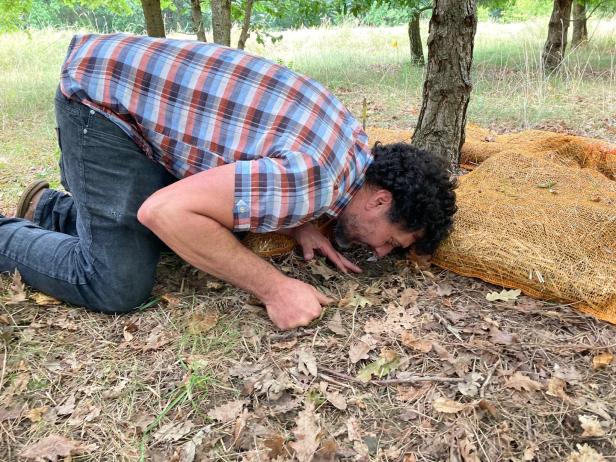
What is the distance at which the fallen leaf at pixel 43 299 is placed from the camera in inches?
102

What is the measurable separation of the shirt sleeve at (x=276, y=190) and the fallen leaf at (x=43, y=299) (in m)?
1.22

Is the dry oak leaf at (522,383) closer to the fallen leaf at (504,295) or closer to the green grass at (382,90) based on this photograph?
the fallen leaf at (504,295)

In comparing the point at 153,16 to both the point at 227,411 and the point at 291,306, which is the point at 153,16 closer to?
the point at 291,306

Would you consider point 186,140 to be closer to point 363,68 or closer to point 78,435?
point 78,435

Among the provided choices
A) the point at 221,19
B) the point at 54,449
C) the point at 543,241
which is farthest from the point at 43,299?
the point at 221,19

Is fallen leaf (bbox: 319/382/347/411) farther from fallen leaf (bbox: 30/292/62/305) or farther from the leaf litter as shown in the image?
fallen leaf (bbox: 30/292/62/305)

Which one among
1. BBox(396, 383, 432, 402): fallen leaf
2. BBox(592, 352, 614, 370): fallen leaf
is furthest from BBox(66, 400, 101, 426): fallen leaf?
BBox(592, 352, 614, 370): fallen leaf

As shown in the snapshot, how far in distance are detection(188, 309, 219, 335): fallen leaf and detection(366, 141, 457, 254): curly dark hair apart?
1067mm

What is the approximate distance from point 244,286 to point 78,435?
92 cm

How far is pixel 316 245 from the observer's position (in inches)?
116

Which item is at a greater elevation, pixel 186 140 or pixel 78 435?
pixel 186 140

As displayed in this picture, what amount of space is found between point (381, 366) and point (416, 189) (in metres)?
0.96

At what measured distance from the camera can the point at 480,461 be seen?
5.60ft

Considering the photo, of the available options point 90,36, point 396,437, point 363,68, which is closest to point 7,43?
point 363,68
